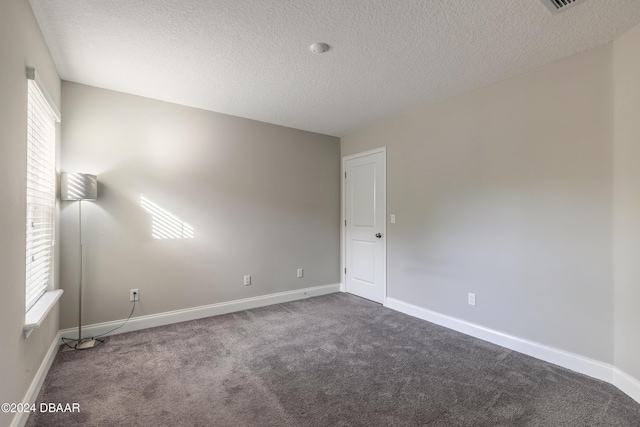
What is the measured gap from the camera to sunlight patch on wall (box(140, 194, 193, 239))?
10.8ft

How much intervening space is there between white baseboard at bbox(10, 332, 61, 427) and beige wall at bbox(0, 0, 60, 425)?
59 mm

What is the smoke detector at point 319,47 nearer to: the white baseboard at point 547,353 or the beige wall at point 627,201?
the beige wall at point 627,201

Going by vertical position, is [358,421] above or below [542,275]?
below

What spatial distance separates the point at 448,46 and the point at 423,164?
1517mm

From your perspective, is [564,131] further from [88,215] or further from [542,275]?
[88,215]

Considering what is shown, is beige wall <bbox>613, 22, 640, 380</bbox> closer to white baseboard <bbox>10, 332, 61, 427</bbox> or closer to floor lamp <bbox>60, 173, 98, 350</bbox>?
white baseboard <bbox>10, 332, 61, 427</bbox>

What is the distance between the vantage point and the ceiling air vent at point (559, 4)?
5.77 ft

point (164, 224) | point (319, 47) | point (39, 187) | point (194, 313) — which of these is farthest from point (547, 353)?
point (39, 187)

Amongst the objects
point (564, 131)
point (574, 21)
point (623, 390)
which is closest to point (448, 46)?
point (574, 21)

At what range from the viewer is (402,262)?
12.5ft

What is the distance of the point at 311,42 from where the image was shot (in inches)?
87.5

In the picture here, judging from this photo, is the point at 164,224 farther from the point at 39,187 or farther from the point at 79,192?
the point at 39,187

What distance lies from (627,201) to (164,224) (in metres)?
4.17

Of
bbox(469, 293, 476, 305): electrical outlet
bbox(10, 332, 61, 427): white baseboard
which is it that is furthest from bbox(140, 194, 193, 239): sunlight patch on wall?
bbox(469, 293, 476, 305): electrical outlet
